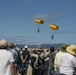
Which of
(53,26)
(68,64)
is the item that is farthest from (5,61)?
(53,26)

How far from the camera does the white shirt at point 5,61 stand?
9.32 meters

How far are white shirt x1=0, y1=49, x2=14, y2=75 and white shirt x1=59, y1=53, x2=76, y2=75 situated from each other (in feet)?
7.39

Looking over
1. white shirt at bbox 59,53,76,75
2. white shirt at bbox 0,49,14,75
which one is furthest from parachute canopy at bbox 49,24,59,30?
white shirt at bbox 0,49,14,75

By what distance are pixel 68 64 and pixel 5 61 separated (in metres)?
2.36

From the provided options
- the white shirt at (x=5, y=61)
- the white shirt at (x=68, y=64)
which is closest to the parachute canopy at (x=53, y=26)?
the white shirt at (x=68, y=64)

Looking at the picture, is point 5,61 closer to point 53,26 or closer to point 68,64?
point 68,64

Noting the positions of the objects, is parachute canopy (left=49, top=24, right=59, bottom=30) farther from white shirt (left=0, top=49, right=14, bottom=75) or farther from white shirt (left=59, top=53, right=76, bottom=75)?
white shirt (left=0, top=49, right=14, bottom=75)

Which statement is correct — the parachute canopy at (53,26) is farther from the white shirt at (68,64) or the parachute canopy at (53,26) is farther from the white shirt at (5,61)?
the white shirt at (5,61)

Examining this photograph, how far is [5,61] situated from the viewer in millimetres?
9344

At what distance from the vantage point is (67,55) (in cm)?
1115

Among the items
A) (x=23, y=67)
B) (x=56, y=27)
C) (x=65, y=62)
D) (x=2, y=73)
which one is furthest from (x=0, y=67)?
(x=56, y=27)

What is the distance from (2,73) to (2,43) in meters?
0.72

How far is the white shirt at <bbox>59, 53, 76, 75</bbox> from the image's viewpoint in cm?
1098

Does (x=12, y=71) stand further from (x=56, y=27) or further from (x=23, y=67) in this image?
(x=56, y=27)
